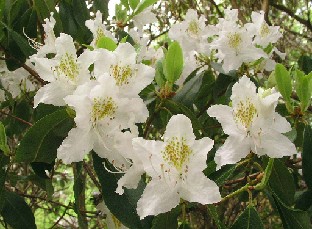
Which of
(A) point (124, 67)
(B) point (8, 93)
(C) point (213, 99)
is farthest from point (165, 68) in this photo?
(B) point (8, 93)

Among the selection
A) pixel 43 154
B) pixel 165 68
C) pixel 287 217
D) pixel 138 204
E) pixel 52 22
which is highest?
pixel 52 22

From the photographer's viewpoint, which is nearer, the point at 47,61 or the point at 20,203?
the point at 47,61

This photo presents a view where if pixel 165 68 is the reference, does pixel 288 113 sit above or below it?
below

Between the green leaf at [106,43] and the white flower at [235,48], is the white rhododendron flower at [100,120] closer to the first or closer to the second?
the green leaf at [106,43]

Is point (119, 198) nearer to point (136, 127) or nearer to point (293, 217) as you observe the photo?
point (136, 127)

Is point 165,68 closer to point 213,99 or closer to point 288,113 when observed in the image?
point 288,113

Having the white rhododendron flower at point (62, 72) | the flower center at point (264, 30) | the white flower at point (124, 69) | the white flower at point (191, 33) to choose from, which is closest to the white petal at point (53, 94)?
the white rhododendron flower at point (62, 72)

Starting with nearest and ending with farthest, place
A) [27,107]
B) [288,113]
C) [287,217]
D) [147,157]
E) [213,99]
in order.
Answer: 1. [147,157]
2. [287,217]
3. [288,113]
4. [213,99]
5. [27,107]
